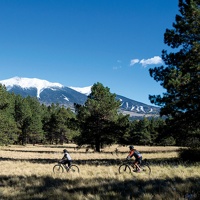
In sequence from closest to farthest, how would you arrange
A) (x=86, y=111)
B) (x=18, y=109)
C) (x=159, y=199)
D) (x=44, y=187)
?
(x=159, y=199) → (x=44, y=187) → (x=86, y=111) → (x=18, y=109)

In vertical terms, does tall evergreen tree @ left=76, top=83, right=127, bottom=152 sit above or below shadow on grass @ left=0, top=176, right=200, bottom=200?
above

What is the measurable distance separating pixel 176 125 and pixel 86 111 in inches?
764

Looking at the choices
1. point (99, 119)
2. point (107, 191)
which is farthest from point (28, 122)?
point (107, 191)

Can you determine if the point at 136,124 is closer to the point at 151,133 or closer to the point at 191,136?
the point at 151,133

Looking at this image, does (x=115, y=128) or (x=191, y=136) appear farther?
(x=115, y=128)

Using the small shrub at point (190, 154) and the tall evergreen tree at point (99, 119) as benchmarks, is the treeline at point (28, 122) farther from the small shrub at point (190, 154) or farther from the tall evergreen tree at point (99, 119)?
the small shrub at point (190, 154)

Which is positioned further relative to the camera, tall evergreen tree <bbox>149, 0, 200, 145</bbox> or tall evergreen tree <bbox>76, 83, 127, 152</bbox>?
tall evergreen tree <bbox>76, 83, 127, 152</bbox>

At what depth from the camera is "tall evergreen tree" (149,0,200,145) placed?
1980cm

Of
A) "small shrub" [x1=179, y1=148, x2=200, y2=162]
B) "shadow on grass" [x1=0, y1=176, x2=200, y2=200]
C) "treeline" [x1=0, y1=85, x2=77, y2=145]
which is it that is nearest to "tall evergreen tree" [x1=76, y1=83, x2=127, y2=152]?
"small shrub" [x1=179, y1=148, x2=200, y2=162]

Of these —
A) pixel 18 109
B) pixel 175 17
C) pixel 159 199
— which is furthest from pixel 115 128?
pixel 18 109

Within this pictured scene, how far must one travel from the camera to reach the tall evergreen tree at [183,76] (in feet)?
65.0

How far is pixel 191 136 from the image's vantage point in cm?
2211

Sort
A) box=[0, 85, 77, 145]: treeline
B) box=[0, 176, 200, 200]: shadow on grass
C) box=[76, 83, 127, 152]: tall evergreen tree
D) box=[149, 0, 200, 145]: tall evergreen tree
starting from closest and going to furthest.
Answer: box=[0, 176, 200, 200]: shadow on grass, box=[149, 0, 200, 145]: tall evergreen tree, box=[76, 83, 127, 152]: tall evergreen tree, box=[0, 85, 77, 145]: treeline

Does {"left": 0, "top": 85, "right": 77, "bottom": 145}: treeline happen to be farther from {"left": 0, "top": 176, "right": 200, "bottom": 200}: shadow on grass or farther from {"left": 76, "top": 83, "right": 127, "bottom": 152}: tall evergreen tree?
{"left": 0, "top": 176, "right": 200, "bottom": 200}: shadow on grass
